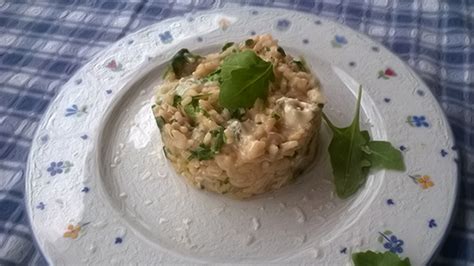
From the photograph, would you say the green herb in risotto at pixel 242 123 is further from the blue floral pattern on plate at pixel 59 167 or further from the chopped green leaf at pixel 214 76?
the blue floral pattern on plate at pixel 59 167

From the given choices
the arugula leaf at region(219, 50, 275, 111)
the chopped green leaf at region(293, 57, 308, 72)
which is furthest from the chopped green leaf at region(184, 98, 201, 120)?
the chopped green leaf at region(293, 57, 308, 72)

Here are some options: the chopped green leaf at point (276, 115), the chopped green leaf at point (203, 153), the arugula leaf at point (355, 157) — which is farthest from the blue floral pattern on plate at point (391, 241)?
the chopped green leaf at point (203, 153)

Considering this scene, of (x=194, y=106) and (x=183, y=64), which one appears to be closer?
(x=194, y=106)

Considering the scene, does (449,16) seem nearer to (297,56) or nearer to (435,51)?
(435,51)

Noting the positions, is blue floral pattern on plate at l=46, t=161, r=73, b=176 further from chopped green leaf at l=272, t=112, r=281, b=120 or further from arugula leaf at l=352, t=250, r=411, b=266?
arugula leaf at l=352, t=250, r=411, b=266

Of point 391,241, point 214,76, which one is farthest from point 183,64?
point 391,241

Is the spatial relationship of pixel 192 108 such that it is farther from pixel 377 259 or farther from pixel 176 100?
pixel 377 259

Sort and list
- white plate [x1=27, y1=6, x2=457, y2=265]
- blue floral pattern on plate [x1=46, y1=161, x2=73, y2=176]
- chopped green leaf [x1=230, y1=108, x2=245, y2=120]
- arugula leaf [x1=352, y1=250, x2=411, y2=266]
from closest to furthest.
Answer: arugula leaf [x1=352, y1=250, x2=411, y2=266] < white plate [x1=27, y1=6, x2=457, y2=265] < chopped green leaf [x1=230, y1=108, x2=245, y2=120] < blue floral pattern on plate [x1=46, y1=161, x2=73, y2=176]
